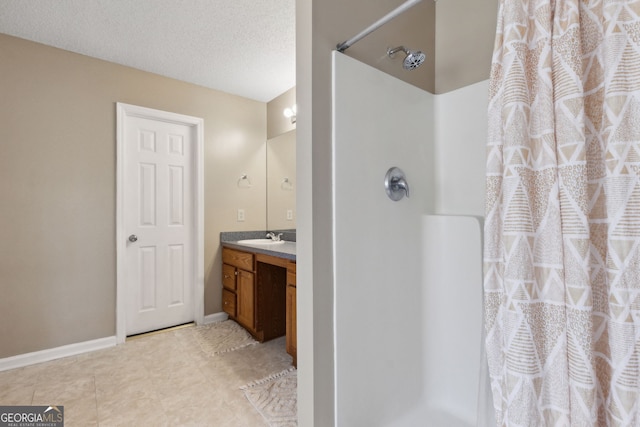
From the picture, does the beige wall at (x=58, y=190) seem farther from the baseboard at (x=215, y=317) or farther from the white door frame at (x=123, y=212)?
the baseboard at (x=215, y=317)

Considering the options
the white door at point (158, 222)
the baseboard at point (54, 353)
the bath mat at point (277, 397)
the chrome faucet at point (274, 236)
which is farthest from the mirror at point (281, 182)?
the baseboard at point (54, 353)

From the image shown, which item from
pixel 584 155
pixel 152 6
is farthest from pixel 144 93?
pixel 584 155

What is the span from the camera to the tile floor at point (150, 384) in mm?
1610

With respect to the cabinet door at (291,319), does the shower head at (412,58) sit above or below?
above

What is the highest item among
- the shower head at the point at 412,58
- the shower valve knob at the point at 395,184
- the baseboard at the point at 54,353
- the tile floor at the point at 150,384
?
the shower head at the point at 412,58

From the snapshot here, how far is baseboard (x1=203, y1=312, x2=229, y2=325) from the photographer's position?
2.99 meters

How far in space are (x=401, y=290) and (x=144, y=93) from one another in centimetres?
285

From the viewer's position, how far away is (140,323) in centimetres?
272

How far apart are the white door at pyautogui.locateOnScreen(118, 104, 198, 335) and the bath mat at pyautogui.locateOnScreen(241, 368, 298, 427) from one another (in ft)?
4.77

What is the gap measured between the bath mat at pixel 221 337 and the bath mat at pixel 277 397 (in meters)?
0.60

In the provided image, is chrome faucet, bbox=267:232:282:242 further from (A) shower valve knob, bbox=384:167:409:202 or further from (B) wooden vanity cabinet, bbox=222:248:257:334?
(A) shower valve knob, bbox=384:167:409:202

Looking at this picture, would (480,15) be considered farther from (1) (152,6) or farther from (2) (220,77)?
(2) (220,77)

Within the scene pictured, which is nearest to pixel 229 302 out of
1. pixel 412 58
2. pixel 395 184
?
pixel 395 184

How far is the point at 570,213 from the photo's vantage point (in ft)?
2.20
